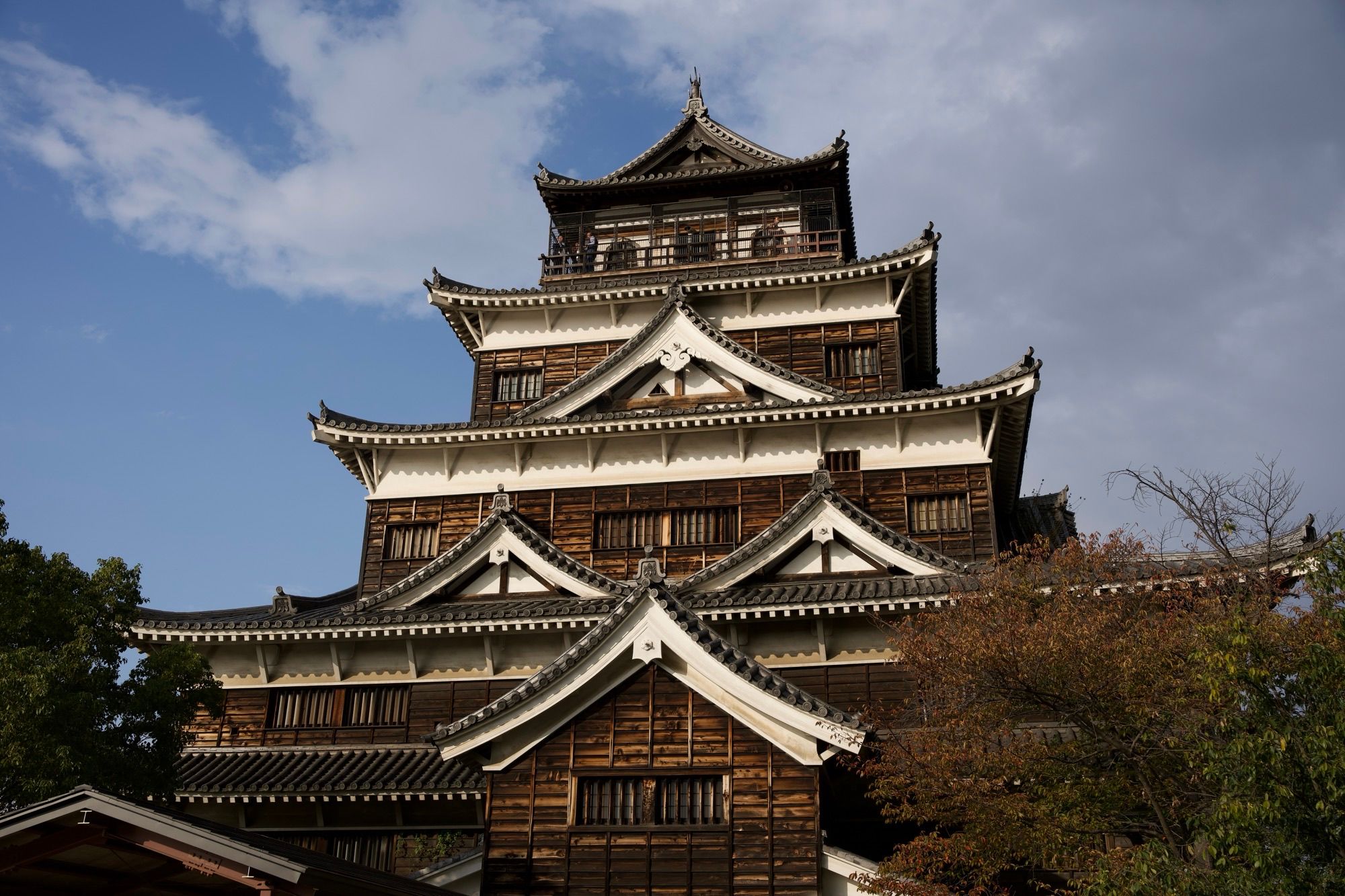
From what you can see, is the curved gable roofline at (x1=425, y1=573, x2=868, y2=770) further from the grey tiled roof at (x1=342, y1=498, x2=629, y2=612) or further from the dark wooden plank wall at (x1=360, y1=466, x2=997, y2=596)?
the dark wooden plank wall at (x1=360, y1=466, x2=997, y2=596)

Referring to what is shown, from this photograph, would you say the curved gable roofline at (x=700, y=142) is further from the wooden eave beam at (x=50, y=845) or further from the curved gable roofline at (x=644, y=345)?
the wooden eave beam at (x=50, y=845)

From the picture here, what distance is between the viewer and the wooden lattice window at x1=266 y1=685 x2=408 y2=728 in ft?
67.9

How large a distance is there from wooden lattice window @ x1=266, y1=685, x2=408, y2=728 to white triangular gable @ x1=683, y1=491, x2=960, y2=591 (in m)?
5.98

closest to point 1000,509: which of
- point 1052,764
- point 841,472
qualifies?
point 841,472

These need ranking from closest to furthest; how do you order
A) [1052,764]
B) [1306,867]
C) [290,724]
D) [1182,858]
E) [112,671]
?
[1306,867]
[1182,858]
[1052,764]
[112,671]
[290,724]

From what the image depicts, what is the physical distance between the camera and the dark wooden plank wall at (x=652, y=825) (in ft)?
44.6

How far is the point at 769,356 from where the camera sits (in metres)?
25.4

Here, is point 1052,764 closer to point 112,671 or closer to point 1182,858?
point 1182,858

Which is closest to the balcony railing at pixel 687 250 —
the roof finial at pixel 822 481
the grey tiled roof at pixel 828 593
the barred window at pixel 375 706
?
the roof finial at pixel 822 481

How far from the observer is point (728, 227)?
1094 inches

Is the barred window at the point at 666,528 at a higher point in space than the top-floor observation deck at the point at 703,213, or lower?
lower

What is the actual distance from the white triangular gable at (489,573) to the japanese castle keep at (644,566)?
2.6 inches

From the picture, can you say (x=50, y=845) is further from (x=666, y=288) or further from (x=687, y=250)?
(x=687, y=250)

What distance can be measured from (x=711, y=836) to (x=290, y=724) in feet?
34.4
